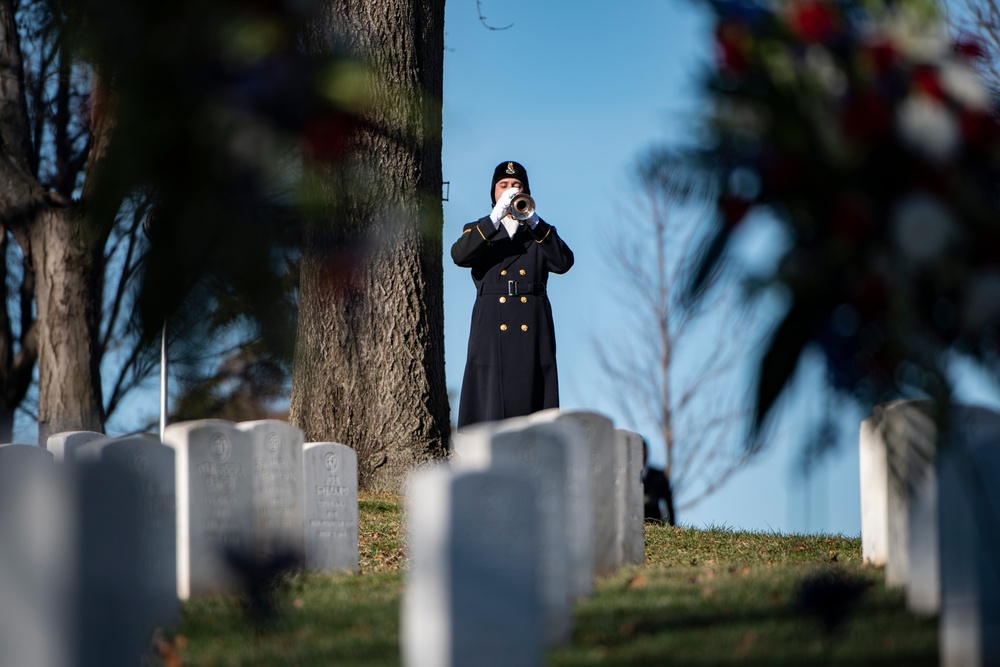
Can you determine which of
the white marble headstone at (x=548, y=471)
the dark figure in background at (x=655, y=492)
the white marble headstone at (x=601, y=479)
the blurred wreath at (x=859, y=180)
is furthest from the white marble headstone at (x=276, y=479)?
the dark figure in background at (x=655, y=492)

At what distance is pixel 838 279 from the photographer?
345 centimetres

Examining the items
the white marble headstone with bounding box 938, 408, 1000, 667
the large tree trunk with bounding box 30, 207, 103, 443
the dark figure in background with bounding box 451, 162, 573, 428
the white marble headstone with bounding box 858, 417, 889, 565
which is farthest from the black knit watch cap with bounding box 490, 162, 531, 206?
the white marble headstone with bounding box 938, 408, 1000, 667

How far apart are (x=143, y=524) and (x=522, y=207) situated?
14.9 ft

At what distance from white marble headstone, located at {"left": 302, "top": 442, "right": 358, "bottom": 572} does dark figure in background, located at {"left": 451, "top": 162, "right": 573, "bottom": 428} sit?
172 centimetres

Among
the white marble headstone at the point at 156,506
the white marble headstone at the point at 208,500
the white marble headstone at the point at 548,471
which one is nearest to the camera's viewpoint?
the white marble headstone at the point at 548,471

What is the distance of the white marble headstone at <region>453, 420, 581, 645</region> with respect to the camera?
4.98 meters

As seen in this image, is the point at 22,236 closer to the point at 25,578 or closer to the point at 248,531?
the point at 248,531

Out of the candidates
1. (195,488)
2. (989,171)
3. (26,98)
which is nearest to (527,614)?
(989,171)

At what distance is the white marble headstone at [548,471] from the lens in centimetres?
498

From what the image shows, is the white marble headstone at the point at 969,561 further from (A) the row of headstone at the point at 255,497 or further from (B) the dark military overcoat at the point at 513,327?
(B) the dark military overcoat at the point at 513,327

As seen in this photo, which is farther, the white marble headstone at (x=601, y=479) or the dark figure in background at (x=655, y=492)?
the dark figure in background at (x=655, y=492)

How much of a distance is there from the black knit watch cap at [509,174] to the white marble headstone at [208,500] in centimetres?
316

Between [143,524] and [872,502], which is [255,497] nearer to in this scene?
[143,524]

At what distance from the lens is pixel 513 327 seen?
9.50 metres
